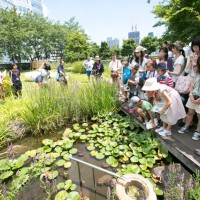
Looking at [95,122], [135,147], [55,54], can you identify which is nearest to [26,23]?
[55,54]

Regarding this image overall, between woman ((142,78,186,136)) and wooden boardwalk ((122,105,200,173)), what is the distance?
139 millimetres

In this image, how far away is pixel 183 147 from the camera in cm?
266

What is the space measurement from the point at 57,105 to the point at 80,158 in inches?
63.9

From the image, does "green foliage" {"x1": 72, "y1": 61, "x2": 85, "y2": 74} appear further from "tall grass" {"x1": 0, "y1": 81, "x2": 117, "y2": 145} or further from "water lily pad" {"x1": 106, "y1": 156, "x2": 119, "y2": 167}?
"water lily pad" {"x1": 106, "y1": 156, "x2": 119, "y2": 167}

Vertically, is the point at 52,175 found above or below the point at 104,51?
below

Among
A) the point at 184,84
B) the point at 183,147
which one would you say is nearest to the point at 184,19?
the point at 184,84

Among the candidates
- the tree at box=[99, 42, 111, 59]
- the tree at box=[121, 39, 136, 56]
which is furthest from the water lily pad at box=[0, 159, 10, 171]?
the tree at box=[121, 39, 136, 56]

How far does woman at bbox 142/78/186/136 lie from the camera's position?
291cm

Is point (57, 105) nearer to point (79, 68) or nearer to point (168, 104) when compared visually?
point (168, 104)

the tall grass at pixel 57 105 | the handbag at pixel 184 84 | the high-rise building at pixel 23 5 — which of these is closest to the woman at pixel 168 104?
the handbag at pixel 184 84

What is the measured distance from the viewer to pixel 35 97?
412cm

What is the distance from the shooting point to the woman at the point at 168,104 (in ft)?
9.53

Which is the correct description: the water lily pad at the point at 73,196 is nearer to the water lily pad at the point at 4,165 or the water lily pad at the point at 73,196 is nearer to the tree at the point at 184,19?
the water lily pad at the point at 4,165

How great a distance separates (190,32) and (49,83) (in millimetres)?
5488
